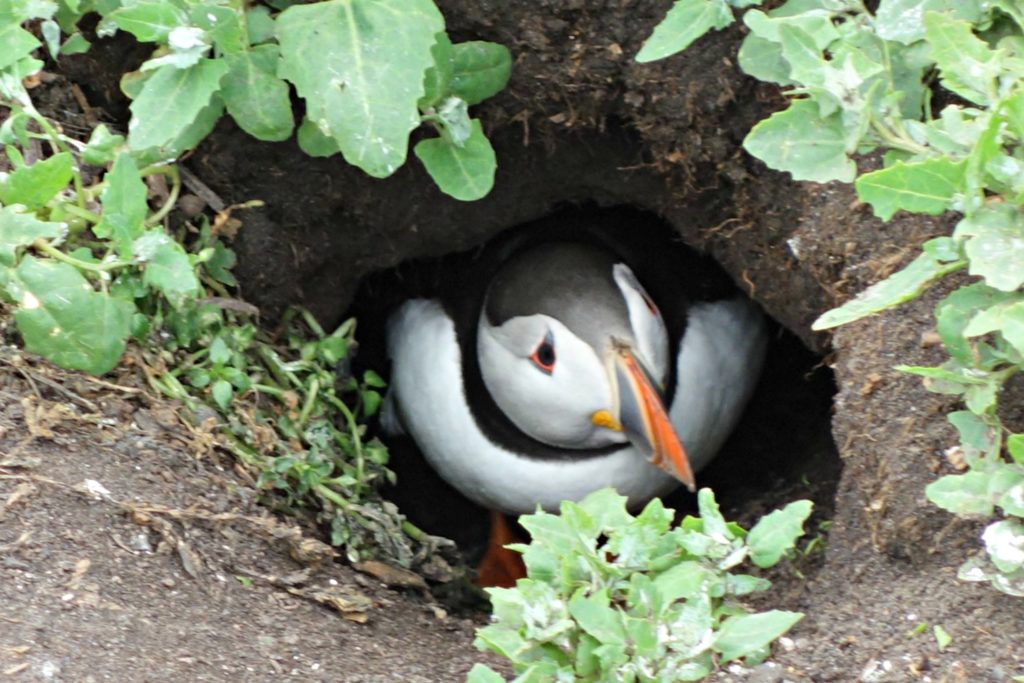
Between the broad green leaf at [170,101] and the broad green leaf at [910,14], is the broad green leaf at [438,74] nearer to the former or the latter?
the broad green leaf at [170,101]

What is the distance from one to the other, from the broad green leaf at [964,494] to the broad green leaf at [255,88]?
5.01ft

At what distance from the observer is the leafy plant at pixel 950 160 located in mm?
1954

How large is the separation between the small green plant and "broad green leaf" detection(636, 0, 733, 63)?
998 mm

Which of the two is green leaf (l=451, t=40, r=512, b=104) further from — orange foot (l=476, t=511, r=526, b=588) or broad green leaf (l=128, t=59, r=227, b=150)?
orange foot (l=476, t=511, r=526, b=588)

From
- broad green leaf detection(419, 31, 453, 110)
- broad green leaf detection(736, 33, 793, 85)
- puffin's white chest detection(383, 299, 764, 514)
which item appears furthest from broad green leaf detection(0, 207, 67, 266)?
puffin's white chest detection(383, 299, 764, 514)

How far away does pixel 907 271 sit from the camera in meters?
2.12

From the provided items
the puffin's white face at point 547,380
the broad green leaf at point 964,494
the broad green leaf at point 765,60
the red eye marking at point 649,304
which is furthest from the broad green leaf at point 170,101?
the broad green leaf at point 964,494

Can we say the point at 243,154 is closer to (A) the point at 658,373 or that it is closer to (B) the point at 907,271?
(A) the point at 658,373

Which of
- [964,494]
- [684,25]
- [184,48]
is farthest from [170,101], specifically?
[964,494]

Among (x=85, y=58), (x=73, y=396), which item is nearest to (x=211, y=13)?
(x=85, y=58)

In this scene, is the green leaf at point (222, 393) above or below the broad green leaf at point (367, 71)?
below

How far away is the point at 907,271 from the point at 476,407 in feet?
5.95

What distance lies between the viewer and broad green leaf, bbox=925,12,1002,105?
2.12 m

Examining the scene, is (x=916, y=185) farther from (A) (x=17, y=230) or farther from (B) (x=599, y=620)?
(A) (x=17, y=230)
